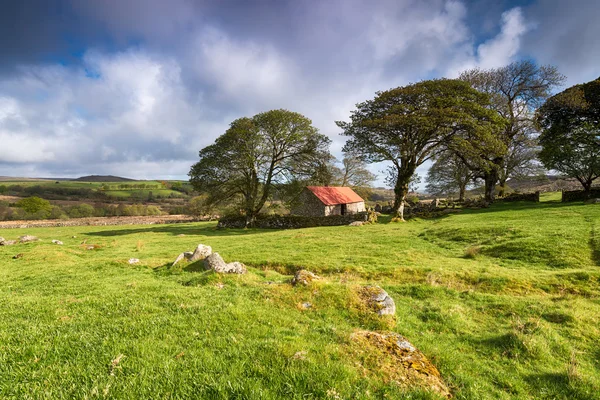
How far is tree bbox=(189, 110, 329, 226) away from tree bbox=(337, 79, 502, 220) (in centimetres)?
535

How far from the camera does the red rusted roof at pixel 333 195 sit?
41.6m

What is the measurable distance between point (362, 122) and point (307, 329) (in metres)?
27.7

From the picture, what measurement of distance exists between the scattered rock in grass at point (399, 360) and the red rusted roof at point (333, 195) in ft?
115

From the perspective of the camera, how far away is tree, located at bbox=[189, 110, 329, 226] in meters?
34.0

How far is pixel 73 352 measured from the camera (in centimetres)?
469

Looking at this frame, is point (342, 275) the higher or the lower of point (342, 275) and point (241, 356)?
the lower

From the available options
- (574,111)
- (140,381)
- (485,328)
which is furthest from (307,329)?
(574,111)

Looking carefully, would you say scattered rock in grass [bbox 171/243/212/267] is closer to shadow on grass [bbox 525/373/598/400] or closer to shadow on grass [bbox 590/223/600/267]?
shadow on grass [bbox 525/373/598/400]

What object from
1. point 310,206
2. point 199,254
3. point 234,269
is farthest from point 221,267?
point 310,206

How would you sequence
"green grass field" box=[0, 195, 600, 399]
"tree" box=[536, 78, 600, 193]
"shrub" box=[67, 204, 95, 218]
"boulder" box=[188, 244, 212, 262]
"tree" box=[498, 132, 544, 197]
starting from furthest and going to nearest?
1. "shrub" box=[67, 204, 95, 218]
2. "tree" box=[498, 132, 544, 197]
3. "tree" box=[536, 78, 600, 193]
4. "boulder" box=[188, 244, 212, 262]
5. "green grass field" box=[0, 195, 600, 399]

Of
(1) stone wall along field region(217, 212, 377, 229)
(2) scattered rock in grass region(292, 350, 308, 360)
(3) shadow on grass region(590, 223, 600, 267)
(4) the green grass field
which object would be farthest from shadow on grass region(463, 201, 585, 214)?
(2) scattered rock in grass region(292, 350, 308, 360)

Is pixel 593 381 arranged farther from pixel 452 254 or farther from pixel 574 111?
pixel 574 111

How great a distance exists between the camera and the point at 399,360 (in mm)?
4875

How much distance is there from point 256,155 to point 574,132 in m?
38.1
